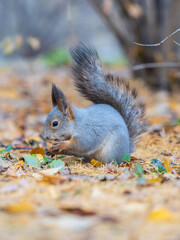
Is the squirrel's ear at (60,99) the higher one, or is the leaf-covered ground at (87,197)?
the squirrel's ear at (60,99)

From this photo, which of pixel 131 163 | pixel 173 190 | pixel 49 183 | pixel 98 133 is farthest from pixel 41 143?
pixel 173 190

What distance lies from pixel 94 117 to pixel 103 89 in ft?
0.82

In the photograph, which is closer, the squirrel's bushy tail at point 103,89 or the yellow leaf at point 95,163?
the yellow leaf at point 95,163

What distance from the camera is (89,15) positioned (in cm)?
1216

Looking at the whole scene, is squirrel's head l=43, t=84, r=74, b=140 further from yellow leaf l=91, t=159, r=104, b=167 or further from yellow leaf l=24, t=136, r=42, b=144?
yellow leaf l=24, t=136, r=42, b=144

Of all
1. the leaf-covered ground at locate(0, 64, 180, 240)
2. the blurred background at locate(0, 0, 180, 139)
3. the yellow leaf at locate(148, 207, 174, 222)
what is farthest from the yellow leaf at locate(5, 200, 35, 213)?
the blurred background at locate(0, 0, 180, 139)

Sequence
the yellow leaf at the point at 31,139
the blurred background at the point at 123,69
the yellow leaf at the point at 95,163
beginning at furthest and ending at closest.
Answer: the blurred background at the point at 123,69, the yellow leaf at the point at 31,139, the yellow leaf at the point at 95,163

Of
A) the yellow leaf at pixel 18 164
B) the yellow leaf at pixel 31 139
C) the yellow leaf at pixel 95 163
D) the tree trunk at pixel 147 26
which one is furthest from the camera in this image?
the tree trunk at pixel 147 26

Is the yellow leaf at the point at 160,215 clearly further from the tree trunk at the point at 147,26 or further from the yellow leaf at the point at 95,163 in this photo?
the tree trunk at the point at 147,26

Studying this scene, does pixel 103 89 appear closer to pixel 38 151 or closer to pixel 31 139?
pixel 38 151

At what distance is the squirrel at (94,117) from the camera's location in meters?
2.44

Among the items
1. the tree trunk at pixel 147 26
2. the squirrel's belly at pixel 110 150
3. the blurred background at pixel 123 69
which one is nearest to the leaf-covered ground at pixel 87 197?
the squirrel's belly at pixel 110 150

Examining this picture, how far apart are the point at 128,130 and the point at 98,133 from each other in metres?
0.40

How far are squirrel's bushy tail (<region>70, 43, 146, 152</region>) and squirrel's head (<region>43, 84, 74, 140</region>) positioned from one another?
0.28 meters
